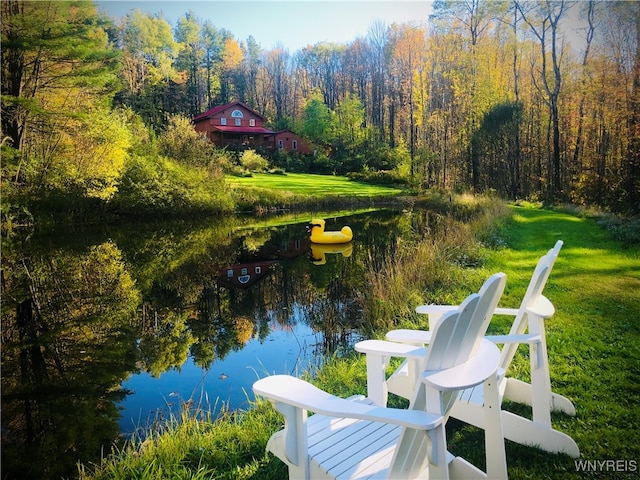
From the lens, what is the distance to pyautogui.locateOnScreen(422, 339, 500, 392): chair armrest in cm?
96

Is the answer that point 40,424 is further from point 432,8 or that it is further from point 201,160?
point 432,8

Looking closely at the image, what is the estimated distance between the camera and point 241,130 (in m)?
17.6

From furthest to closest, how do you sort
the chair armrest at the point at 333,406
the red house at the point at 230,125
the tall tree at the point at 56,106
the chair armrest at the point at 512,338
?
the red house at the point at 230,125 < the tall tree at the point at 56,106 < the chair armrest at the point at 512,338 < the chair armrest at the point at 333,406

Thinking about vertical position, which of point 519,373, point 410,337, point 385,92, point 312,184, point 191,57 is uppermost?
point 191,57

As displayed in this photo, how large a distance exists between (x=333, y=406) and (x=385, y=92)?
708 inches

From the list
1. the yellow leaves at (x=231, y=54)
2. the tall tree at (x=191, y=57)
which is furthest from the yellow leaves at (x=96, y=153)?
the yellow leaves at (x=231, y=54)

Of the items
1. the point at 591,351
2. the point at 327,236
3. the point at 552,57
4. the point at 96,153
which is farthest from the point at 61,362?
the point at 552,57

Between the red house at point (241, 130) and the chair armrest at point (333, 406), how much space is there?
16.8 metres

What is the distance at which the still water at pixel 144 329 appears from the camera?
8.58 feet

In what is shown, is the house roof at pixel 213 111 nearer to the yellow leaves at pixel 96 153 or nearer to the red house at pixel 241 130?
the red house at pixel 241 130

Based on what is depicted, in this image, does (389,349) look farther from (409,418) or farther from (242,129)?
(242,129)

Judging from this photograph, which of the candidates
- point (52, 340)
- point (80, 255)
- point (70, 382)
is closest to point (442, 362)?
point (70, 382)

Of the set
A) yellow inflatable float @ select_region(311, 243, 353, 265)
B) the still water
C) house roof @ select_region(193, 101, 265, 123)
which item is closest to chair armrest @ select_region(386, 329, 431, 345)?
the still water

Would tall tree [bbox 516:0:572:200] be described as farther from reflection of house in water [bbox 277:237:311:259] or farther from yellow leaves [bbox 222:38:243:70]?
yellow leaves [bbox 222:38:243:70]
